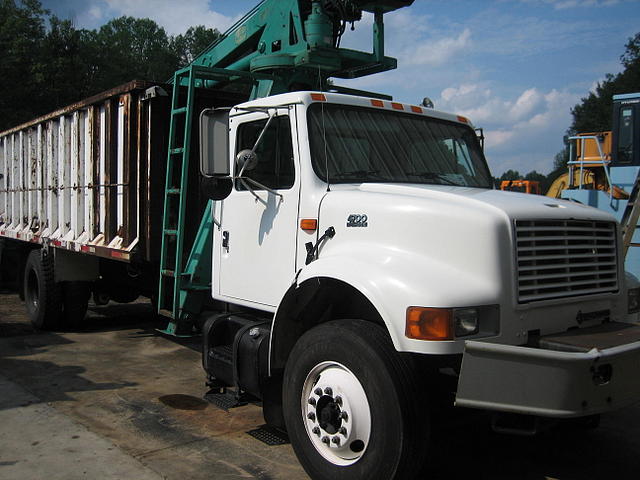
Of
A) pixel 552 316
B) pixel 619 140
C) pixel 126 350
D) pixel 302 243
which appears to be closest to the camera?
pixel 552 316

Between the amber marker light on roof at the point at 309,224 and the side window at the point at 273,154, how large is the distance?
32 cm

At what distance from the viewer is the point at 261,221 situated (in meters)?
4.71

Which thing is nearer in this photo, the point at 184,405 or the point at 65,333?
the point at 184,405

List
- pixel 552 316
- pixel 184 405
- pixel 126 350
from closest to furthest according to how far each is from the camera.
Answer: pixel 552 316
pixel 184 405
pixel 126 350

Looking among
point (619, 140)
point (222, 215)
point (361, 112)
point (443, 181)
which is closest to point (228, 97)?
point (222, 215)

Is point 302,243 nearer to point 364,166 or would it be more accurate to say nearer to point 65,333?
point 364,166

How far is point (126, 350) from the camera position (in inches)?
298

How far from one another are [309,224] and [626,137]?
823cm

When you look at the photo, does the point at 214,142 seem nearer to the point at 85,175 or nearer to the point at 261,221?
the point at 261,221

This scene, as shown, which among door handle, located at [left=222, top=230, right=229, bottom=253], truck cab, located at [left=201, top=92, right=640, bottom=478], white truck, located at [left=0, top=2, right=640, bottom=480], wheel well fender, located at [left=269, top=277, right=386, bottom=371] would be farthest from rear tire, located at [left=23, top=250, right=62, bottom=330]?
wheel well fender, located at [left=269, top=277, right=386, bottom=371]

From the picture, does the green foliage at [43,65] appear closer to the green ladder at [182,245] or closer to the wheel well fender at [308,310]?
the green ladder at [182,245]

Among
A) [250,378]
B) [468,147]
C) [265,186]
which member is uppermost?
[468,147]

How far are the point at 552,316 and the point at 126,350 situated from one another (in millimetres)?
5449

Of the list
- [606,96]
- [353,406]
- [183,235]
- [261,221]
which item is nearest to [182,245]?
[183,235]
